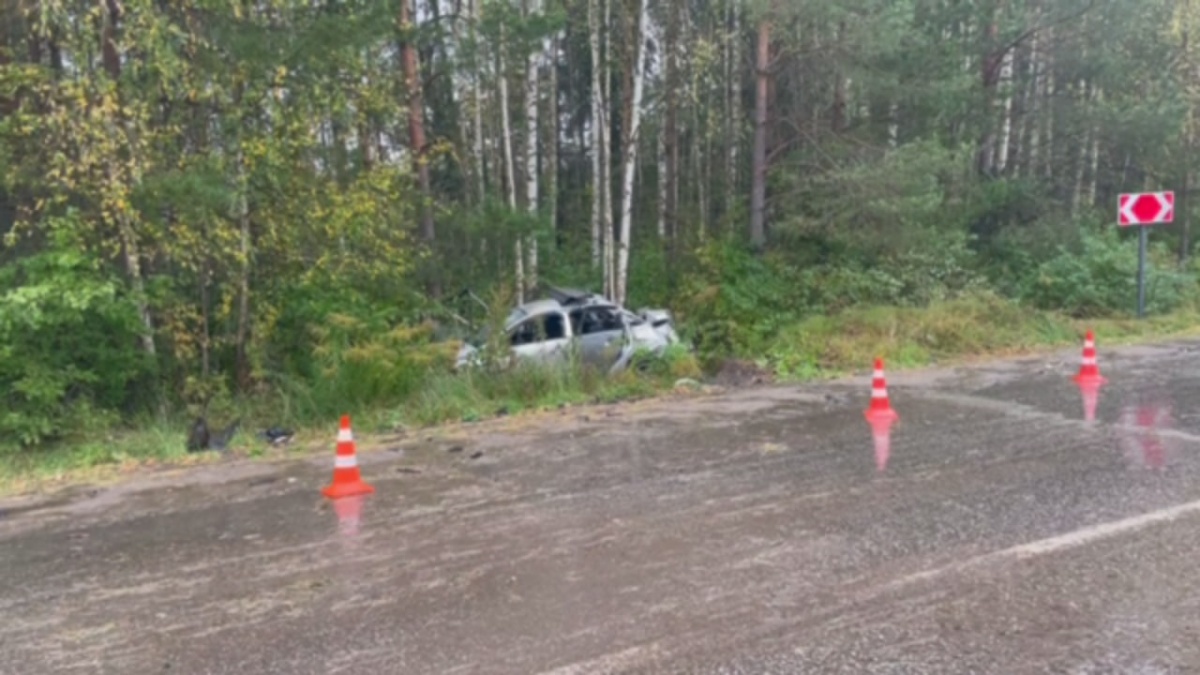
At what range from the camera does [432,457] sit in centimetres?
845

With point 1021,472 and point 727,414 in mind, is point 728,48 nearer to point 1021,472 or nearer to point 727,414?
point 727,414

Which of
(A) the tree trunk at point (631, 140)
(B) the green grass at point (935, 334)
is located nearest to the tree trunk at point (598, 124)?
(A) the tree trunk at point (631, 140)

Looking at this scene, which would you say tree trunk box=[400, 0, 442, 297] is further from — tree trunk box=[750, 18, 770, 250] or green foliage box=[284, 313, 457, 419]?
tree trunk box=[750, 18, 770, 250]

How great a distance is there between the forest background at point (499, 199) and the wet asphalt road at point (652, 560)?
3169 millimetres

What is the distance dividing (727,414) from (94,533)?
6.21 m

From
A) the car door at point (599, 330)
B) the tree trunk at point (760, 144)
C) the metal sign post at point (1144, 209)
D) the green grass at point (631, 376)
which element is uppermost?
the tree trunk at point (760, 144)

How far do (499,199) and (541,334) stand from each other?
22.1 ft

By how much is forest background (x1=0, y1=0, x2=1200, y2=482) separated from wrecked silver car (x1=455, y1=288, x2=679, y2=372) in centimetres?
73

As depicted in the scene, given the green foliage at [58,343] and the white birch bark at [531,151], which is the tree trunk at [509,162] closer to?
the white birch bark at [531,151]

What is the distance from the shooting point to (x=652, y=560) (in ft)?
17.3

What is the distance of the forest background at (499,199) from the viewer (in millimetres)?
10312

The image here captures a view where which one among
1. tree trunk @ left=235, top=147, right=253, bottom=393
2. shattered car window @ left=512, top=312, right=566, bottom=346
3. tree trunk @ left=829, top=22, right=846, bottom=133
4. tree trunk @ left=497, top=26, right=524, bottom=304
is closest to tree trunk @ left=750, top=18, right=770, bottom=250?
tree trunk @ left=829, top=22, right=846, bottom=133

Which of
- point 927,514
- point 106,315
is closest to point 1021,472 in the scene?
point 927,514

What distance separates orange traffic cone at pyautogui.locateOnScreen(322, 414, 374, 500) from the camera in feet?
23.5
